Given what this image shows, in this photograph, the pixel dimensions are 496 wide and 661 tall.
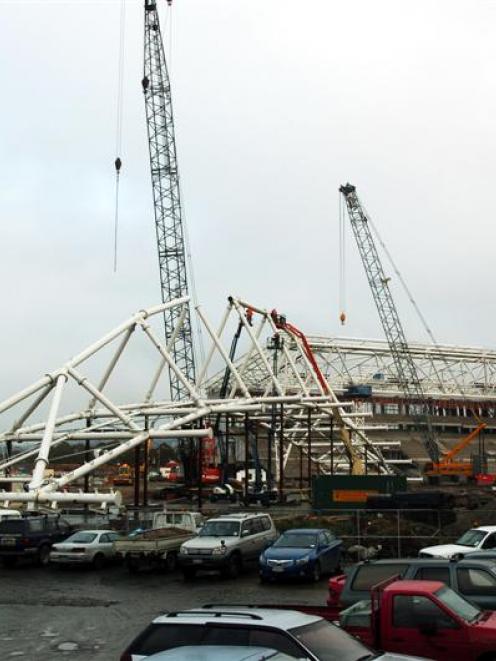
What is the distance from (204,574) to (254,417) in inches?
1653

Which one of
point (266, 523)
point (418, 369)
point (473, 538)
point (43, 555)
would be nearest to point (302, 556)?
point (266, 523)

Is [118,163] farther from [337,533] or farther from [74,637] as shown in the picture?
[74,637]

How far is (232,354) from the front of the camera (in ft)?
213

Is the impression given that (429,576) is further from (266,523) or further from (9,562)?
(9,562)

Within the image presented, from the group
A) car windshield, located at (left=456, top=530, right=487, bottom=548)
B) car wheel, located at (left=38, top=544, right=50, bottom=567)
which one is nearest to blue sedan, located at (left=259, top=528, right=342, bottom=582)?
car windshield, located at (left=456, top=530, right=487, bottom=548)

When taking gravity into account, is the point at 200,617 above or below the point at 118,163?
below

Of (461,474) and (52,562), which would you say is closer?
(52,562)

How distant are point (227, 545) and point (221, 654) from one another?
16.4 metres

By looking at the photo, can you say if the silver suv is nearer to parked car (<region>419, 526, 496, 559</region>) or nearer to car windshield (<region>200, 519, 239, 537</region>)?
car windshield (<region>200, 519, 239, 537</region>)

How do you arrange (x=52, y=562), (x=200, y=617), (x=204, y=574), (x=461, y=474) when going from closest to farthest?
(x=200, y=617) < (x=204, y=574) < (x=52, y=562) < (x=461, y=474)

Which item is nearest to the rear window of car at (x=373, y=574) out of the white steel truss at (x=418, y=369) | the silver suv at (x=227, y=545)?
the silver suv at (x=227, y=545)

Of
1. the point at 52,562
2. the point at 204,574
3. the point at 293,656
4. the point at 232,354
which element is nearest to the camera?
the point at 293,656

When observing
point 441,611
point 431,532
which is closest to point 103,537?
point 431,532

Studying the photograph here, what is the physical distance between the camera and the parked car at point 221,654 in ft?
21.8
